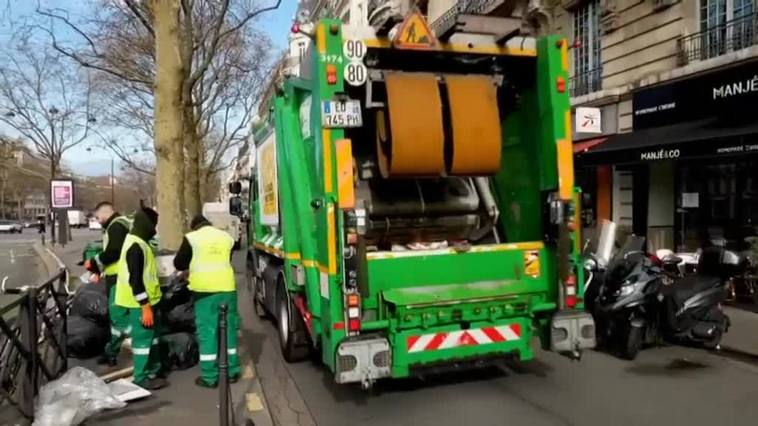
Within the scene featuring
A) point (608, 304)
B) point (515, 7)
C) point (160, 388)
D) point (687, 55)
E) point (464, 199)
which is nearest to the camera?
point (160, 388)

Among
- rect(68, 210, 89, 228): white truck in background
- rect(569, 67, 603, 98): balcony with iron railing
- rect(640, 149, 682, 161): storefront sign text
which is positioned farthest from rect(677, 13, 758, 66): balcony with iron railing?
rect(68, 210, 89, 228): white truck in background

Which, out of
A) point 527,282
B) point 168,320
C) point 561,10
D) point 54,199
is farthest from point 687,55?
point 54,199

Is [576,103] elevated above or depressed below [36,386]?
above

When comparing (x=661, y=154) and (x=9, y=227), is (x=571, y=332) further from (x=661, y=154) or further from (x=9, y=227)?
(x=9, y=227)

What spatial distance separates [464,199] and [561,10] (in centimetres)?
1122

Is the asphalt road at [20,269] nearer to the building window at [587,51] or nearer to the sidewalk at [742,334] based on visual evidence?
the building window at [587,51]

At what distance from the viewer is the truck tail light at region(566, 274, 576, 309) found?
5.39 m

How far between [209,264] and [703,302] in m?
4.92

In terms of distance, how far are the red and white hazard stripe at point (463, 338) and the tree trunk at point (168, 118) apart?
5104 mm

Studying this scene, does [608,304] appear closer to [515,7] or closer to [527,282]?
[527,282]

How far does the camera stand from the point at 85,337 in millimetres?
6582

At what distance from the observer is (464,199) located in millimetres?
6191

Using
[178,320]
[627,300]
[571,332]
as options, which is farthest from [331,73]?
[627,300]

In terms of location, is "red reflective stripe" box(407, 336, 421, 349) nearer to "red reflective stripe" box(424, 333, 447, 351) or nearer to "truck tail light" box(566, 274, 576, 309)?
"red reflective stripe" box(424, 333, 447, 351)
